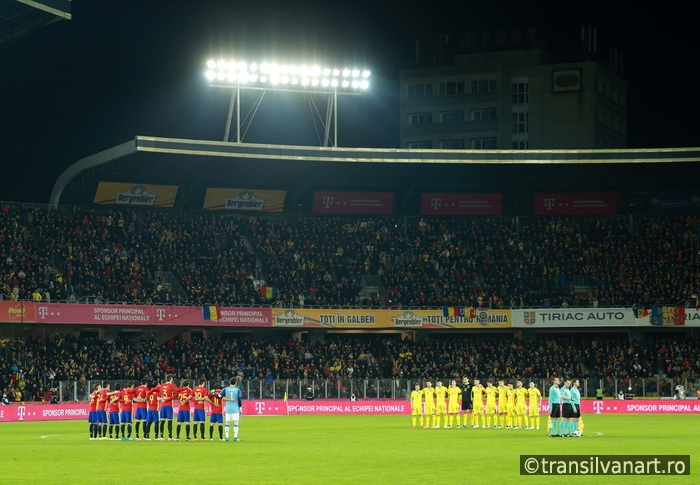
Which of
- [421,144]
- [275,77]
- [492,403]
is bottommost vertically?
[492,403]

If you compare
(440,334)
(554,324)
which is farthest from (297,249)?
(554,324)

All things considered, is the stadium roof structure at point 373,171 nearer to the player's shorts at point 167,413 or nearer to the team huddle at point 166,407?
the team huddle at point 166,407

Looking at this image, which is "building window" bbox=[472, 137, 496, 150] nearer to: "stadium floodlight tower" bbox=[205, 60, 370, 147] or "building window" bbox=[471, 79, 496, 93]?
"building window" bbox=[471, 79, 496, 93]

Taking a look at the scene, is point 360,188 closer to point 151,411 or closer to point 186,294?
point 186,294

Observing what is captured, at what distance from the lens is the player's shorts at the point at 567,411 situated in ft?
114

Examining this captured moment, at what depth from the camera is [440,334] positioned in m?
73.8

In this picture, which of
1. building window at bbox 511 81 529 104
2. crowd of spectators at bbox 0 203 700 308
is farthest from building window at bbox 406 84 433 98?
crowd of spectators at bbox 0 203 700 308

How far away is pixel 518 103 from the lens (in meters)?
116

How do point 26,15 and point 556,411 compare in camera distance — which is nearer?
point 556,411

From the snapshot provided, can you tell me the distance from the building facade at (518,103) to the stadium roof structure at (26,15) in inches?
2554

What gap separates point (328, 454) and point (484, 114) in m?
88.9

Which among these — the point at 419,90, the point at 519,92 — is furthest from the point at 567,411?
the point at 419,90

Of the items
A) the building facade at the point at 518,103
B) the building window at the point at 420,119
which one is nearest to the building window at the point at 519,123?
the building facade at the point at 518,103

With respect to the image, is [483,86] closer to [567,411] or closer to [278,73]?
[278,73]
